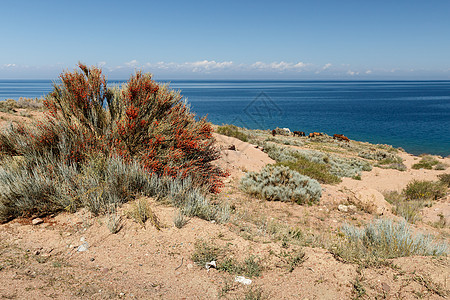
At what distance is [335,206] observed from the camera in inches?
296

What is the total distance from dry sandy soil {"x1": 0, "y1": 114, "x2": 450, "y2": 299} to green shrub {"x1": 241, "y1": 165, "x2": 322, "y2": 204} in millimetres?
2582

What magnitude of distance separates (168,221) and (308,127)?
44959 millimetres

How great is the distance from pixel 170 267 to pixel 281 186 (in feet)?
16.3

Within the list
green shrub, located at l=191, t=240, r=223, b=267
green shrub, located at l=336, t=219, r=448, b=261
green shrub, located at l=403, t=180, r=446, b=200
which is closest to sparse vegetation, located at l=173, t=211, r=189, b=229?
green shrub, located at l=191, t=240, r=223, b=267

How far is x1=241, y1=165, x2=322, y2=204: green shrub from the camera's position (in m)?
7.50

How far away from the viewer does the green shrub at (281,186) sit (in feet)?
24.6

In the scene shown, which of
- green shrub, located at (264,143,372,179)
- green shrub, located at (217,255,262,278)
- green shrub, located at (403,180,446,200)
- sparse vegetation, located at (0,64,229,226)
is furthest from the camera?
green shrub, located at (264,143,372,179)

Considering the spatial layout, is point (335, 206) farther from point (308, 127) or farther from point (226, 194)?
point (308, 127)

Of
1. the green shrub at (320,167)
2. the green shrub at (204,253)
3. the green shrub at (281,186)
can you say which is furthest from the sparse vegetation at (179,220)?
the green shrub at (320,167)

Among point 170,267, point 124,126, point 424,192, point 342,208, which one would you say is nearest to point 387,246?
point 170,267

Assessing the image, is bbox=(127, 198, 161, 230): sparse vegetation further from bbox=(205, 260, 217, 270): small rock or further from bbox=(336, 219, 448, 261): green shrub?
bbox=(336, 219, 448, 261): green shrub

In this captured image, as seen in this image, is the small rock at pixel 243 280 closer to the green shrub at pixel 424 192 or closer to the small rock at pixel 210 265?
the small rock at pixel 210 265

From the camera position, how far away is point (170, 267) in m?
3.54

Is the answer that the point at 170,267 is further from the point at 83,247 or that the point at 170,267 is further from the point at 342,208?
the point at 342,208
